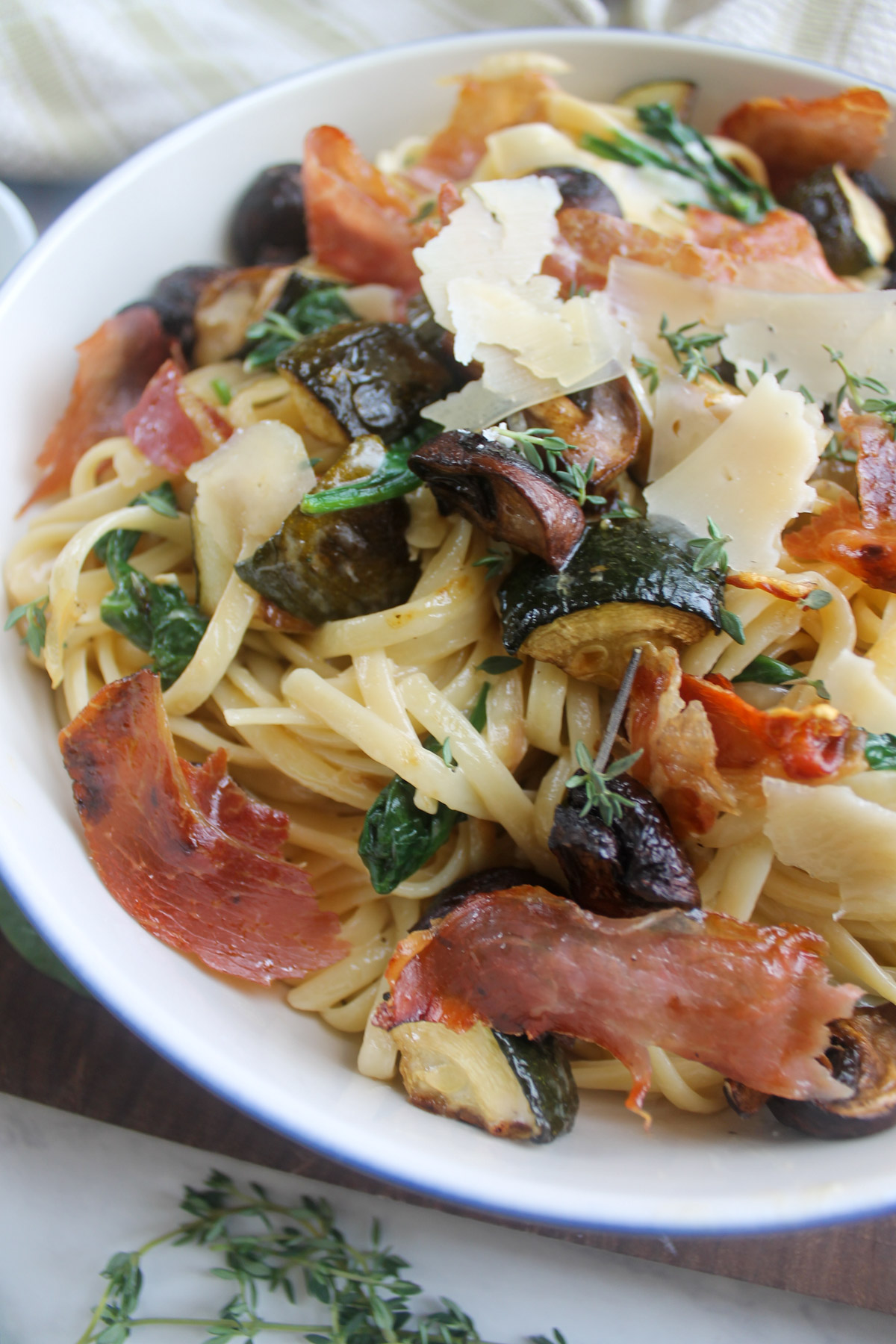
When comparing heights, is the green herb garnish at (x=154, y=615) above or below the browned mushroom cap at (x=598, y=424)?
below

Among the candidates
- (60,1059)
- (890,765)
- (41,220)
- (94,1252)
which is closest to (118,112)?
(41,220)

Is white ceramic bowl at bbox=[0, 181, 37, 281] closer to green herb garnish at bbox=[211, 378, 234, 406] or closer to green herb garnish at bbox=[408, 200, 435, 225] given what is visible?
green herb garnish at bbox=[211, 378, 234, 406]

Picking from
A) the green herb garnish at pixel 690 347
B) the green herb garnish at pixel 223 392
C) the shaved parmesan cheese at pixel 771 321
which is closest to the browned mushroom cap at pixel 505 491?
the green herb garnish at pixel 690 347

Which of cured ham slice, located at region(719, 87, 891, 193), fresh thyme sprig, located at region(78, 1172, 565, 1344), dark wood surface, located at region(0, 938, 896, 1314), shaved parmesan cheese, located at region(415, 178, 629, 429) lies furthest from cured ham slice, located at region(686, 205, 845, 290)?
fresh thyme sprig, located at region(78, 1172, 565, 1344)

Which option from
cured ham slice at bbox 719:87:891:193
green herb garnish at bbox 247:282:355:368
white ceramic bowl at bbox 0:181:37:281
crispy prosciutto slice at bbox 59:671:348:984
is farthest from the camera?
white ceramic bowl at bbox 0:181:37:281

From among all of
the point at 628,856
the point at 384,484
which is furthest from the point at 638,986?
the point at 384,484

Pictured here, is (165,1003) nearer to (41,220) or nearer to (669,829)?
(669,829)

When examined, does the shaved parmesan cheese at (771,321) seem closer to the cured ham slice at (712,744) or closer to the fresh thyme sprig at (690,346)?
the fresh thyme sprig at (690,346)

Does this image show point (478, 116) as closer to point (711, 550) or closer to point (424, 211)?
point (424, 211)
